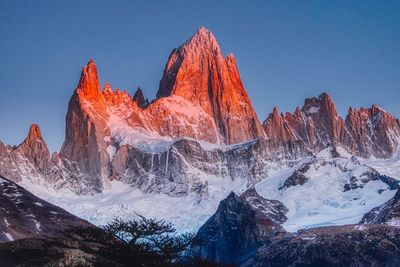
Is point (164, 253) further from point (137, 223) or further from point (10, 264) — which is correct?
point (10, 264)

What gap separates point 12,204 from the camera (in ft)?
620

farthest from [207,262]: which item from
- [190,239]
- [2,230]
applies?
[2,230]

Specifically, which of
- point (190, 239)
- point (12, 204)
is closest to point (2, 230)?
point (12, 204)

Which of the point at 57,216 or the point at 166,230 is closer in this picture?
the point at 166,230

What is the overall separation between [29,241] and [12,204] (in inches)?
6140

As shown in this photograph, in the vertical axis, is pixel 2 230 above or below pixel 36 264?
above

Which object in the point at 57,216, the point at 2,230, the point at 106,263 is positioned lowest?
the point at 106,263

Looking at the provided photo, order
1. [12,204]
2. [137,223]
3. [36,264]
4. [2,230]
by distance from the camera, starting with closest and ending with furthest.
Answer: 1. [36,264]
2. [137,223]
3. [2,230]
4. [12,204]

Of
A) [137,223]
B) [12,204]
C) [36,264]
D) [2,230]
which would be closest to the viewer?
[36,264]

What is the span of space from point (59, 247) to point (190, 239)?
233 inches

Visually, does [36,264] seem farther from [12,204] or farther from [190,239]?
[12,204]

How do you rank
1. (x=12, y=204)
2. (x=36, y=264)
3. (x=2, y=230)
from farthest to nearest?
(x=12, y=204), (x=2, y=230), (x=36, y=264)

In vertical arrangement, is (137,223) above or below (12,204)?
below

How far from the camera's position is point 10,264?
3450 cm
